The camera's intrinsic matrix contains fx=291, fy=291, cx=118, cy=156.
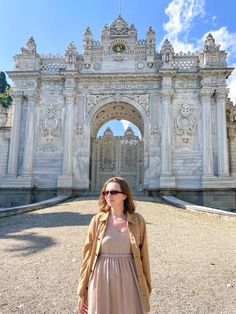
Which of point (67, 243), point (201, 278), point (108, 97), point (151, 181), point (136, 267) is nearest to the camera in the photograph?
point (136, 267)

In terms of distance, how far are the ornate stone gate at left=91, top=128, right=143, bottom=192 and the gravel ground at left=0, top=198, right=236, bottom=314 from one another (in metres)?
9.28

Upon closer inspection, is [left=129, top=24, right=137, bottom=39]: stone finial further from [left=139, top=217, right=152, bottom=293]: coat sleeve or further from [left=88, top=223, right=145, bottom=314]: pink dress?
[left=88, top=223, right=145, bottom=314]: pink dress

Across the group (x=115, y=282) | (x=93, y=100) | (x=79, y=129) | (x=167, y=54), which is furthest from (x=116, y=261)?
(x=167, y=54)

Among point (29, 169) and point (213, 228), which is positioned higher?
point (29, 169)

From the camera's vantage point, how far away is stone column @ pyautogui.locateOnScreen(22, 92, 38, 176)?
17766mm

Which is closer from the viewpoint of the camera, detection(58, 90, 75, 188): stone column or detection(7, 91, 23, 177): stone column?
detection(58, 90, 75, 188): stone column

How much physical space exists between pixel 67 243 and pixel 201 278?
3279 millimetres

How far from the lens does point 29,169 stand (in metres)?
17.8

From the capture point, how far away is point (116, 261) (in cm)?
252

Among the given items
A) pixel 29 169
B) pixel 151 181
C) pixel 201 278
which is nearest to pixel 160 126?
pixel 151 181

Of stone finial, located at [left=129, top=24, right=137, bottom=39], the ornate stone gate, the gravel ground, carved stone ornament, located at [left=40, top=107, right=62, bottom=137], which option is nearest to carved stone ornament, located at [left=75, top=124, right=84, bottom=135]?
carved stone ornament, located at [left=40, top=107, right=62, bottom=137]

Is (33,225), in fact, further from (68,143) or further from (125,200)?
(68,143)

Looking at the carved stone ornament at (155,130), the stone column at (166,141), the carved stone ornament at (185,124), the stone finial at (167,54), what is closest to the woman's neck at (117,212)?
the stone column at (166,141)

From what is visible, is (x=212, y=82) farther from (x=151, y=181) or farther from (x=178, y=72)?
(x=151, y=181)
